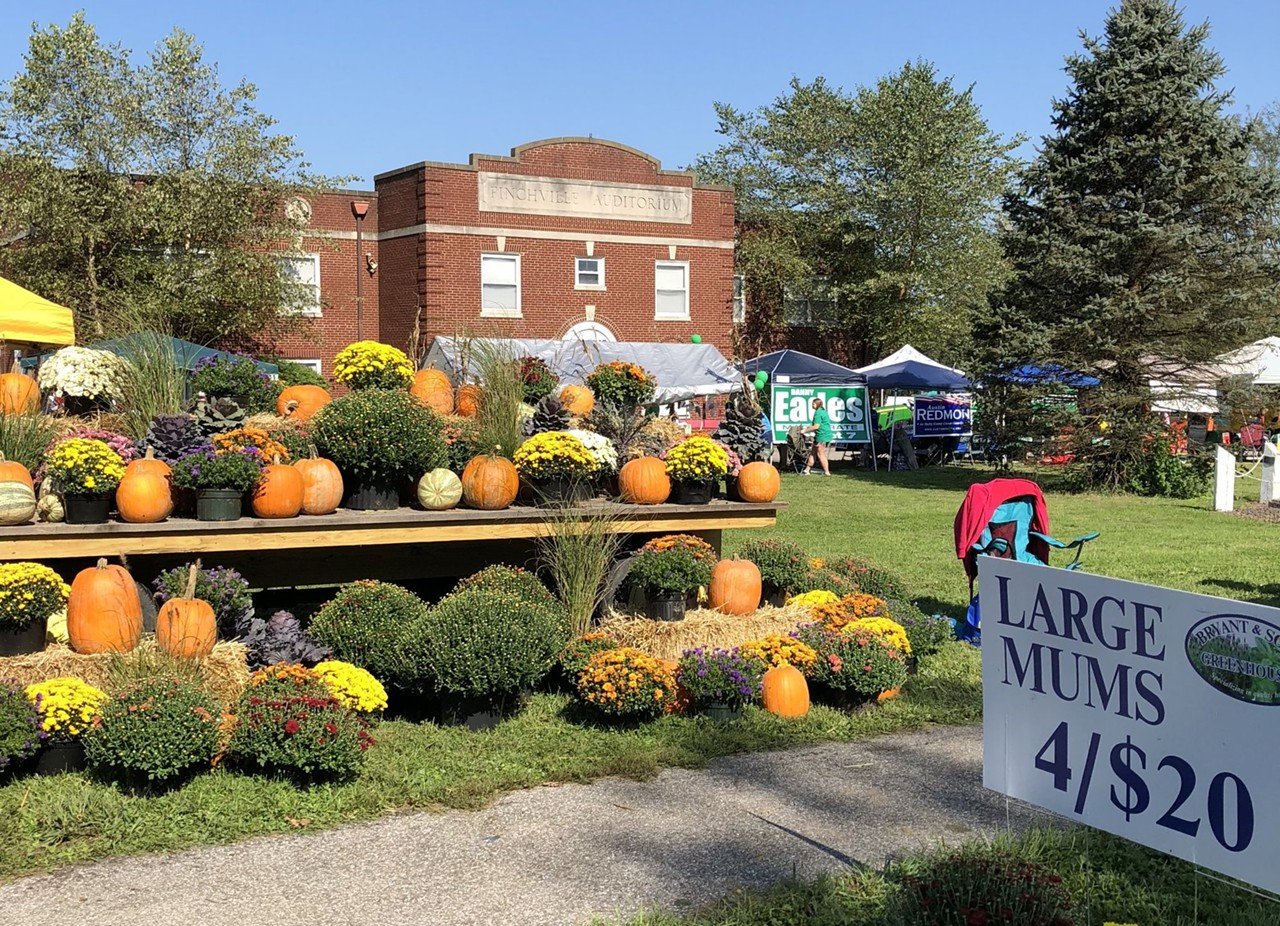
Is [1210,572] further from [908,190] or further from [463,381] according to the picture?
[908,190]

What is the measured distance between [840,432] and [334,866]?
2314 cm

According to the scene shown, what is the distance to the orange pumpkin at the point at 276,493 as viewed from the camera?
7016mm

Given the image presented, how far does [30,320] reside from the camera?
10.1 metres

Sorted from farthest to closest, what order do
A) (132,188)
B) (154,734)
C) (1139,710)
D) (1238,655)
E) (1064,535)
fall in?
(132,188) → (1064,535) → (154,734) → (1139,710) → (1238,655)

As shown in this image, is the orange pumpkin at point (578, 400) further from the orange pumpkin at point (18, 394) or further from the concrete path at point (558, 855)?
the concrete path at point (558, 855)

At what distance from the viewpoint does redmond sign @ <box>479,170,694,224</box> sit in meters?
29.9

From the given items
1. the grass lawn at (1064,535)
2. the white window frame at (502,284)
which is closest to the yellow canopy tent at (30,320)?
the grass lawn at (1064,535)

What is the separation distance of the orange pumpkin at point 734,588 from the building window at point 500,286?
23.1 metres

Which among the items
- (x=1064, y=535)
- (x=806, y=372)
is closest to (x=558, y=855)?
(x=1064, y=535)

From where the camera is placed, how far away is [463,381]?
31.2 feet

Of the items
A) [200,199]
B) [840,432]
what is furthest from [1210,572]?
[200,199]

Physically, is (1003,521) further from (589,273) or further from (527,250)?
(589,273)

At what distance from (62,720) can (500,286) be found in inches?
1007

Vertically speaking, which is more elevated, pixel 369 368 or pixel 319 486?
pixel 369 368
